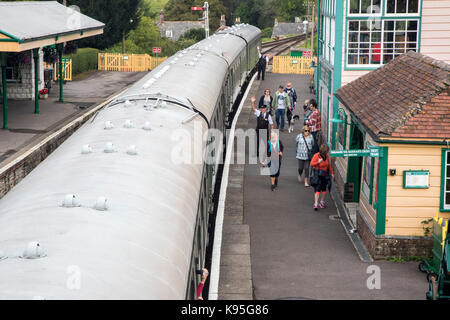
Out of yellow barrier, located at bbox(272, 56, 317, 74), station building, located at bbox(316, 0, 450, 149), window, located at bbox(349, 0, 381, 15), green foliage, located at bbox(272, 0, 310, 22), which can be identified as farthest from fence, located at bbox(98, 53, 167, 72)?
green foliage, located at bbox(272, 0, 310, 22)

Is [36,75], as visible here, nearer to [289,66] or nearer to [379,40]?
[379,40]

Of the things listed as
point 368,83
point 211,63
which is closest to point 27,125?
→ point 211,63

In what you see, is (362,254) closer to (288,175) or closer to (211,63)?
(288,175)

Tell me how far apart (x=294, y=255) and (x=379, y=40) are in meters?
8.33

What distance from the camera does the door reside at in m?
16.3

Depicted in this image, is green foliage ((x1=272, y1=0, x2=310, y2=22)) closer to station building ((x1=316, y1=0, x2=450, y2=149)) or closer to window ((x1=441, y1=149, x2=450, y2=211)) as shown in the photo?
station building ((x1=316, y1=0, x2=450, y2=149))

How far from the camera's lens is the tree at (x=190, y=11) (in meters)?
92.8

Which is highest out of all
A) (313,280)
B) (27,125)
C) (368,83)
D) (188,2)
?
(188,2)

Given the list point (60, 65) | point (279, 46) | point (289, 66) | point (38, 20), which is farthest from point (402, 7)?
point (279, 46)

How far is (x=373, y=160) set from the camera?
44.5 feet

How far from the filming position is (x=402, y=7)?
739 inches

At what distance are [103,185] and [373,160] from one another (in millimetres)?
7456

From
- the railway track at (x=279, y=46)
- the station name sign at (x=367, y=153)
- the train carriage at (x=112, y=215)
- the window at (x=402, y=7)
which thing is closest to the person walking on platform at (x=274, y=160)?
the station name sign at (x=367, y=153)

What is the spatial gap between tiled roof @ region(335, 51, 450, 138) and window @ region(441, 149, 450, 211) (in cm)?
39
